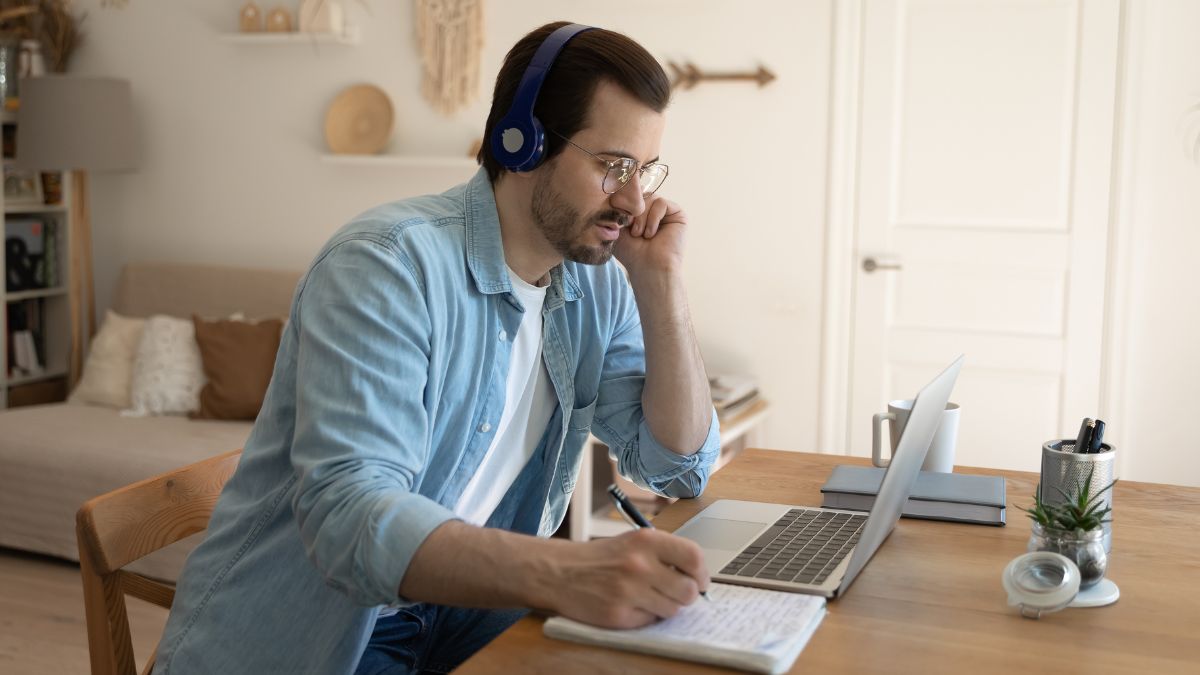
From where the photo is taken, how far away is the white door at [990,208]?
3494mm

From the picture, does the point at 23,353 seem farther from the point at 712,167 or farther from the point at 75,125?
the point at 712,167

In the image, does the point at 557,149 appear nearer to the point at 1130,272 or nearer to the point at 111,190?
the point at 1130,272

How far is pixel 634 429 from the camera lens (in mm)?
1642

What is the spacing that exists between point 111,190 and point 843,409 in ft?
9.99

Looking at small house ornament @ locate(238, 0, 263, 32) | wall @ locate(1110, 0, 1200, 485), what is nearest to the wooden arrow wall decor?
wall @ locate(1110, 0, 1200, 485)

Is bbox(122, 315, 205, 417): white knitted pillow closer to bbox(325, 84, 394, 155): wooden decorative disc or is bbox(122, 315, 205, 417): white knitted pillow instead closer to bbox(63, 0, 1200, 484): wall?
bbox(63, 0, 1200, 484): wall

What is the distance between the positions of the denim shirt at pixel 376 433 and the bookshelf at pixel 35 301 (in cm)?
353

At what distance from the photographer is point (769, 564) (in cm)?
127

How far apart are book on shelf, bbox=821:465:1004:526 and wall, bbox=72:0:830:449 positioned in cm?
218

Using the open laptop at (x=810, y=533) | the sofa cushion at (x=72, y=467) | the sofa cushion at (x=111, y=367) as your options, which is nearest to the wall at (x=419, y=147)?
the sofa cushion at (x=111, y=367)

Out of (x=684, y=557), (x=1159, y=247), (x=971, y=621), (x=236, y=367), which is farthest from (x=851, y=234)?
(x=684, y=557)

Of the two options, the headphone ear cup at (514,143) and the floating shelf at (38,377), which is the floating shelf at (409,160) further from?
the headphone ear cup at (514,143)

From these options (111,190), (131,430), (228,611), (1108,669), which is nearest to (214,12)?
(111,190)

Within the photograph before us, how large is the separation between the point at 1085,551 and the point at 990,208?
2.54 meters
